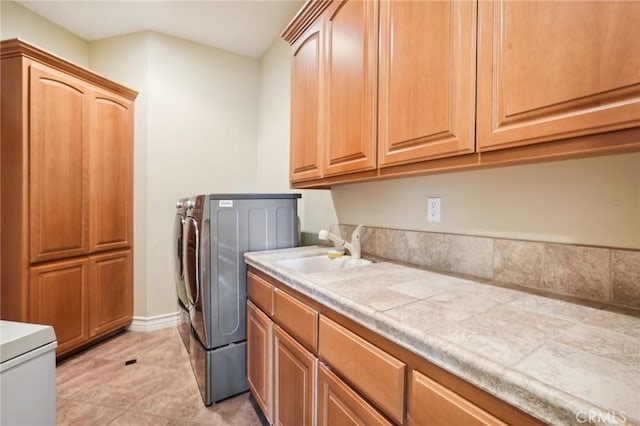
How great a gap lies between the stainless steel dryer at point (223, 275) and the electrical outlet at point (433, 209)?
3.25ft

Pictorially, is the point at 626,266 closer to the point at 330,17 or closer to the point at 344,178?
the point at 344,178

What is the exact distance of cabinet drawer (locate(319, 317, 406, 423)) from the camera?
743 millimetres

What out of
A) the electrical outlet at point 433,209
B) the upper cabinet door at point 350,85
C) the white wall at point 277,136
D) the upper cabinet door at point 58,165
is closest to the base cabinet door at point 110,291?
the upper cabinet door at point 58,165

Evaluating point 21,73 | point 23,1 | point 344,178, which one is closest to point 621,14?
point 344,178

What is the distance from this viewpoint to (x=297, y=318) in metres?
1.20

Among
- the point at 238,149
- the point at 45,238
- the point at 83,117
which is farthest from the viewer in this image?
the point at 238,149

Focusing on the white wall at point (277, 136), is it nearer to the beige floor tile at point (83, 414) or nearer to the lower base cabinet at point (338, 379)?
the lower base cabinet at point (338, 379)

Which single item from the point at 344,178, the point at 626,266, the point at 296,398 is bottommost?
the point at 296,398

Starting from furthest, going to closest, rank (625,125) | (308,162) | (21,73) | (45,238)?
(45,238)
(21,73)
(308,162)
(625,125)

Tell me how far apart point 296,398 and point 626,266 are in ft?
4.00

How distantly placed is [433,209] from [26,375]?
5.12 ft

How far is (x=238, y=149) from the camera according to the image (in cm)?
329

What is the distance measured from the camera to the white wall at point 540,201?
0.87 m

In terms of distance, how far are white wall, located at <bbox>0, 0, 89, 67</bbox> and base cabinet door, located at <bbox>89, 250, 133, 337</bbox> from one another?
1.91 m
